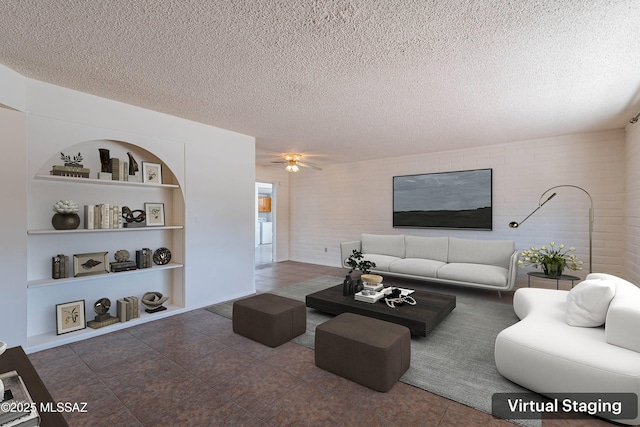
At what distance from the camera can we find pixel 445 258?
5230 millimetres

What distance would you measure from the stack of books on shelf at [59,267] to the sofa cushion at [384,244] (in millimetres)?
4659

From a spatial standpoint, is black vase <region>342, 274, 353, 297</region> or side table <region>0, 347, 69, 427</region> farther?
black vase <region>342, 274, 353, 297</region>

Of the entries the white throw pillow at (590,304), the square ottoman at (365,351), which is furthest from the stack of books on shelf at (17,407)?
the white throw pillow at (590,304)

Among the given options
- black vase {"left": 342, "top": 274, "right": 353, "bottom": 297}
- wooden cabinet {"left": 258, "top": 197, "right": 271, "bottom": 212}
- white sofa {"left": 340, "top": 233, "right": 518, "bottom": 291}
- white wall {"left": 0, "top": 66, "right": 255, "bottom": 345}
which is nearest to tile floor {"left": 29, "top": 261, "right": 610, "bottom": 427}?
white wall {"left": 0, "top": 66, "right": 255, "bottom": 345}

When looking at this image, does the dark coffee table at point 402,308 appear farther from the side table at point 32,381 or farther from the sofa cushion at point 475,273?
the side table at point 32,381

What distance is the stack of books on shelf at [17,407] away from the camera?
3.67 feet

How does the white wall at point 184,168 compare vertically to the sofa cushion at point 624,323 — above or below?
above

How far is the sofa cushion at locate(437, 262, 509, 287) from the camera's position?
4.25 meters

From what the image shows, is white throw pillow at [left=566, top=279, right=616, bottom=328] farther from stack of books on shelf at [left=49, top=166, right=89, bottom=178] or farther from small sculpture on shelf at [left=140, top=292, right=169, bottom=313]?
stack of books on shelf at [left=49, top=166, right=89, bottom=178]

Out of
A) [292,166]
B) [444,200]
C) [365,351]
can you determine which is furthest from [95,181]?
[444,200]

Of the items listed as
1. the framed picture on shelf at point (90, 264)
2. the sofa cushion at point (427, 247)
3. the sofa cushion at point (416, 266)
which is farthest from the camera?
the sofa cushion at point (427, 247)

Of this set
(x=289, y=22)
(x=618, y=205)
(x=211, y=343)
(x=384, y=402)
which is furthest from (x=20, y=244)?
(x=618, y=205)

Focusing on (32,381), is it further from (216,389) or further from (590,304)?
(590,304)

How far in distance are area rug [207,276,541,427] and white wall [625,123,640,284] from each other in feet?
4.94
